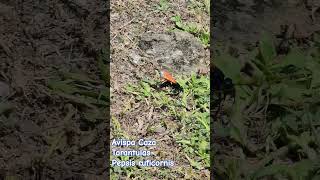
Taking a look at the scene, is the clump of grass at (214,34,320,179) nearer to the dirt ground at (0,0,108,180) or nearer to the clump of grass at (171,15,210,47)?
the clump of grass at (171,15,210,47)

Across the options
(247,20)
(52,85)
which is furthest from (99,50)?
(247,20)

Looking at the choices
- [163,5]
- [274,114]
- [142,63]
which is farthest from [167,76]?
[274,114]

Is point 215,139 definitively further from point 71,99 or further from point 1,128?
point 1,128

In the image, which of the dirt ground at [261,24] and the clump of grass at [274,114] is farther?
the dirt ground at [261,24]

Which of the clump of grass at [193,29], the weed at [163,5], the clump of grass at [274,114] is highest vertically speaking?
the weed at [163,5]

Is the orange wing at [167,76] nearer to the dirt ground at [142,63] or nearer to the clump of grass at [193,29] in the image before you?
the dirt ground at [142,63]

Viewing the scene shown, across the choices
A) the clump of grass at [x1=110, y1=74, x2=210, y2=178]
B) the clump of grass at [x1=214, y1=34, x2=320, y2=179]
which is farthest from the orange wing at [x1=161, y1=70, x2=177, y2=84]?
the clump of grass at [x1=214, y1=34, x2=320, y2=179]

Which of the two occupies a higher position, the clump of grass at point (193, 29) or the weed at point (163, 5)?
the weed at point (163, 5)

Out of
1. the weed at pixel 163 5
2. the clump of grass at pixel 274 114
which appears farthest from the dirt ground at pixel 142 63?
the clump of grass at pixel 274 114
